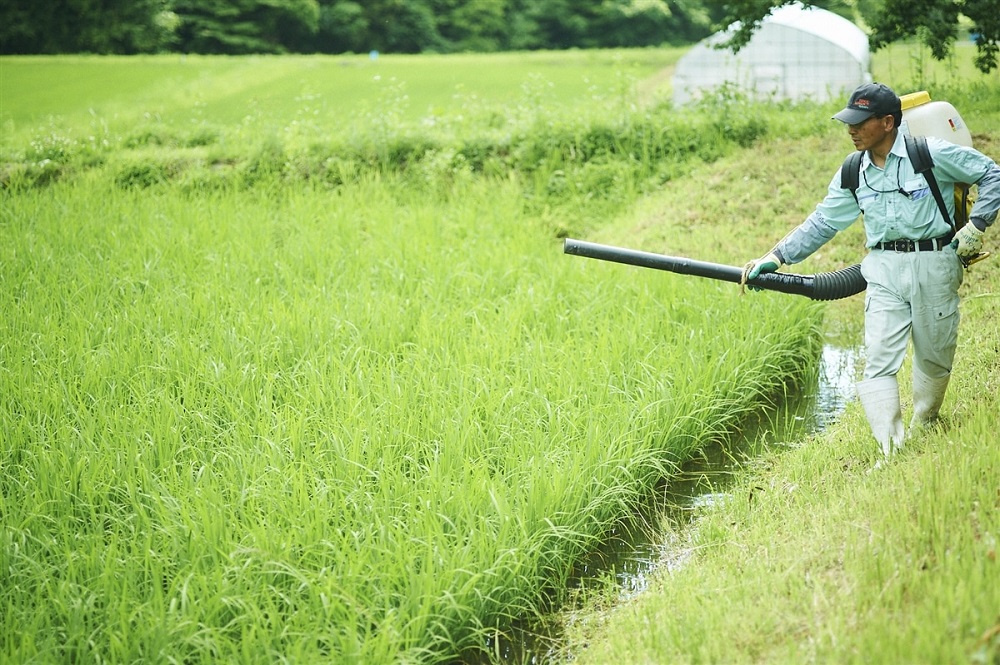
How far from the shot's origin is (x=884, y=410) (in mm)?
3674

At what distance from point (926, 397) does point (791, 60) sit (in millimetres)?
10012

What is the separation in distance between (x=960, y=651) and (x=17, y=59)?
11063 mm

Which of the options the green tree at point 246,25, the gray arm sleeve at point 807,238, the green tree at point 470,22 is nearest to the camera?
the gray arm sleeve at point 807,238

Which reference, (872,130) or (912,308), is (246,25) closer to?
(872,130)

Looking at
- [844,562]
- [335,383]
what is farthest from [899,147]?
[335,383]

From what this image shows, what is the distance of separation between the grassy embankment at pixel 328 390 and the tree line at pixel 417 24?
1.86 m

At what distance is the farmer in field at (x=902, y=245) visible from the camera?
3.55 metres

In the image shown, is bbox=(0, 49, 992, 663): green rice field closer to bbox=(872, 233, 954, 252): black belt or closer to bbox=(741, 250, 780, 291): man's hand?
bbox=(741, 250, 780, 291): man's hand

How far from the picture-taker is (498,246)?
690 cm

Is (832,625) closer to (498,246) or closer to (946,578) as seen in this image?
(946,578)

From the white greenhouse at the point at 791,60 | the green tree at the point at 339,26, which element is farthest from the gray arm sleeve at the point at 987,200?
the green tree at the point at 339,26

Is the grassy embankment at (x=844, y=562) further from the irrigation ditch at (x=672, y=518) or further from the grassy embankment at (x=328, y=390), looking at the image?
the grassy embankment at (x=328, y=390)

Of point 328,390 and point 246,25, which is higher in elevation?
point 246,25

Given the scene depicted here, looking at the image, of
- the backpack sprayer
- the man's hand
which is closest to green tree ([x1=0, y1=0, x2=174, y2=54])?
the backpack sprayer
